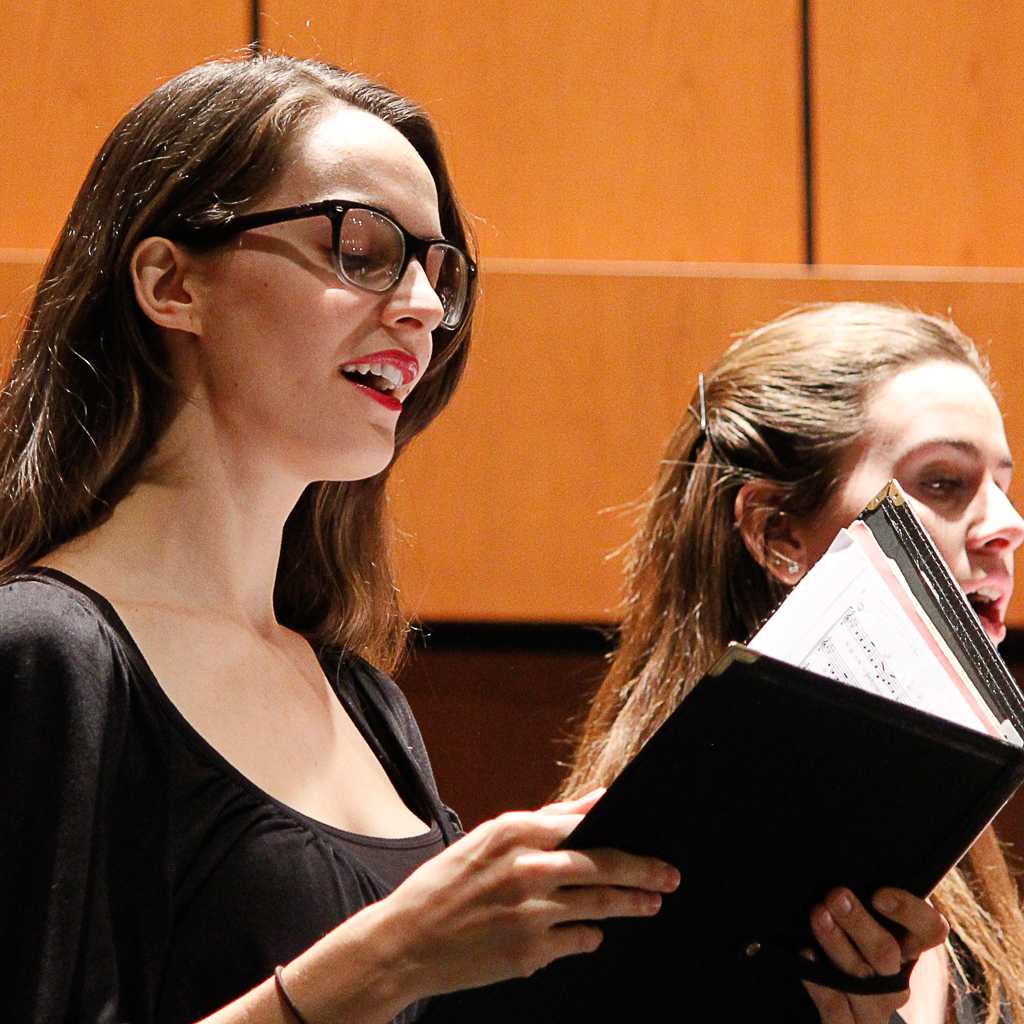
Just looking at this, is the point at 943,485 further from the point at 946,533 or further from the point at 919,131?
the point at 919,131

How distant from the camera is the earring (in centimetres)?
143

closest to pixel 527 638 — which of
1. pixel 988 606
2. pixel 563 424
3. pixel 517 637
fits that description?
pixel 517 637

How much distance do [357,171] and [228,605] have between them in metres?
0.29

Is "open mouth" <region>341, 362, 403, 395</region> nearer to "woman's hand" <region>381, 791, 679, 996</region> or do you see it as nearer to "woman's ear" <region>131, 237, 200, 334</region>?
"woman's ear" <region>131, 237, 200, 334</region>

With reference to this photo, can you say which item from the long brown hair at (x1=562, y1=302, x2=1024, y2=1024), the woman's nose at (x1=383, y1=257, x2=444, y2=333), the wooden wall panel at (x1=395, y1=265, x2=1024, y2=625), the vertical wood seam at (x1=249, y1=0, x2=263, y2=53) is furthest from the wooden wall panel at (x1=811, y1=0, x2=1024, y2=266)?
the woman's nose at (x1=383, y1=257, x2=444, y2=333)

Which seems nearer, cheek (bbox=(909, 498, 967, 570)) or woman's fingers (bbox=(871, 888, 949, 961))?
woman's fingers (bbox=(871, 888, 949, 961))

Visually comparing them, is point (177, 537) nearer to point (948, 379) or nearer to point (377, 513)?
point (377, 513)

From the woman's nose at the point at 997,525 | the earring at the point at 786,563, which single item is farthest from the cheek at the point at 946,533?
the earring at the point at 786,563

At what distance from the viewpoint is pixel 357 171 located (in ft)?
3.45

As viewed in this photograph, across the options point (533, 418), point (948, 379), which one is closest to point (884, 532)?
point (948, 379)

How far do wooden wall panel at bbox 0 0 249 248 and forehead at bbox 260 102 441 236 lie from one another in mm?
788

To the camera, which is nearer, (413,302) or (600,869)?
(600,869)

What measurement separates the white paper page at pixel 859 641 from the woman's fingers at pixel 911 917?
0.11 m

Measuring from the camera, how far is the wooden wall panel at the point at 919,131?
1845mm
